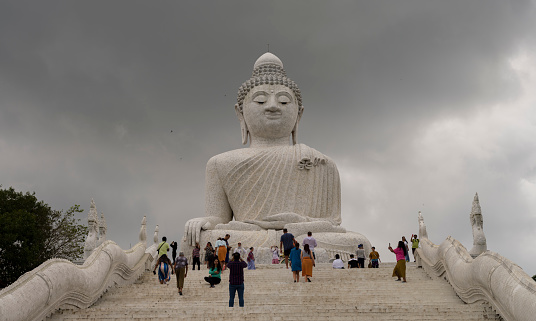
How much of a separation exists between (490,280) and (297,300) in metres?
3.09

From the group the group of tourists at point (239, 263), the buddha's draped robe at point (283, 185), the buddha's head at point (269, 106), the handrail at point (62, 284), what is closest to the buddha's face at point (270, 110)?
the buddha's head at point (269, 106)

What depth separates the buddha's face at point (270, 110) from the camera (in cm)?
2056

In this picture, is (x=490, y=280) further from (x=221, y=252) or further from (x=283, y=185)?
(x=283, y=185)

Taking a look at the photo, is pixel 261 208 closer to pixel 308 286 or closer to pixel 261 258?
pixel 261 258

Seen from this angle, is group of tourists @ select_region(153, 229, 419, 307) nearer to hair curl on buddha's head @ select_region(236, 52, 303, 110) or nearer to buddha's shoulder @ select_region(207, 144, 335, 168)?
buddha's shoulder @ select_region(207, 144, 335, 168)

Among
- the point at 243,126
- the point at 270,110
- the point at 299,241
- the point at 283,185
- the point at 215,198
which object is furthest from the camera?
the point at 243,126

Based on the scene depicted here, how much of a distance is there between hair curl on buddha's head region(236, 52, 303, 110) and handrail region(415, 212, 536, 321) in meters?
9.88

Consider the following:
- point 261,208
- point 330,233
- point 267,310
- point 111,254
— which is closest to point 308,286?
point 267,310

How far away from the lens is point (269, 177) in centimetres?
1981

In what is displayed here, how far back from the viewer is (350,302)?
9781 millimetres

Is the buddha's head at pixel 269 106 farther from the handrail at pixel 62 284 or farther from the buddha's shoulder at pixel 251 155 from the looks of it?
the handrail at pixel 62 284

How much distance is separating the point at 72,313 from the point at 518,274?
6.18 meters

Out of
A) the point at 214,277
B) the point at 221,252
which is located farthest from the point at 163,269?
the point at 221,252

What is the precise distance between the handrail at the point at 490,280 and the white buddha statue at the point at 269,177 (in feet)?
21.1
